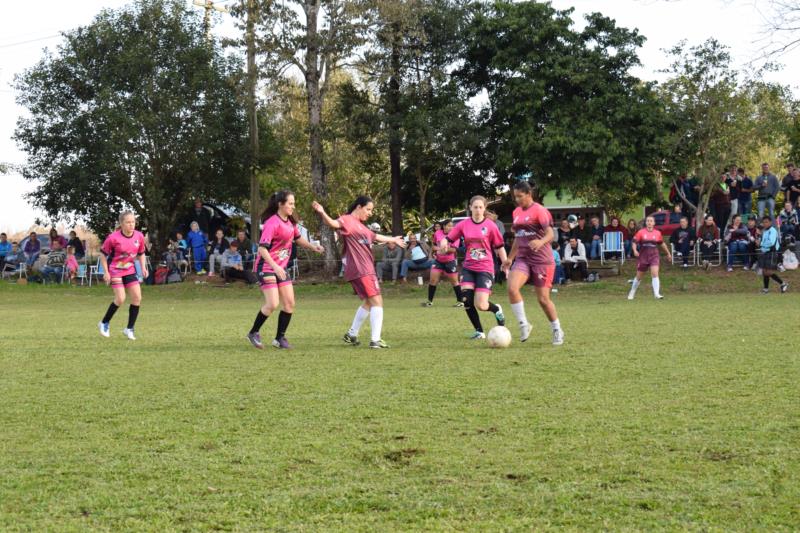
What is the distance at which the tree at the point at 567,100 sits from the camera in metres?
30.2

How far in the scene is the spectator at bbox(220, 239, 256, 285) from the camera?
1201 inches

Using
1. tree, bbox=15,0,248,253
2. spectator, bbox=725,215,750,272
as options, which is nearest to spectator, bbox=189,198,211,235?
tree, bbox=15,0,248,253

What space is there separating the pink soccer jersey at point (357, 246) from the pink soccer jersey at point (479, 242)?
1.43 metres

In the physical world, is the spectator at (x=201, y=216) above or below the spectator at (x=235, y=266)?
above

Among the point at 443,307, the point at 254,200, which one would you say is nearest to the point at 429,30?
the point at 254,200

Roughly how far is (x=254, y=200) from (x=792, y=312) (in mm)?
21142

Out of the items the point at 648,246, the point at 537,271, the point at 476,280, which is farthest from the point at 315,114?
the point at 537,271

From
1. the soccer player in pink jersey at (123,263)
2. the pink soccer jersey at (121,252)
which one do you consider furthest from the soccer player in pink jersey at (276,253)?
the pink soccer jersey at (121,252)

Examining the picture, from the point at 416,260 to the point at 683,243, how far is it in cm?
842

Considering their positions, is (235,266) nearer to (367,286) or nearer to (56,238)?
(56,238)

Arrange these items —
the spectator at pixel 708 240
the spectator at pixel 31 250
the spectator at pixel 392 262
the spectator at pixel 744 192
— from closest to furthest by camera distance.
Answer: the spectator at pixel 708 240 < the spectator at pixel 744 192 < the spectator at pixel 392 262 < the spectator at pixel 31 250

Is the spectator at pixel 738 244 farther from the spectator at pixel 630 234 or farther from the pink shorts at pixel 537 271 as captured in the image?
the pink shorts at pixel 537 271

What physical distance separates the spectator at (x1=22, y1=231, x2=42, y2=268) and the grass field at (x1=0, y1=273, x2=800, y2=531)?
75.9ft

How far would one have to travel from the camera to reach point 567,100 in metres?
31.0
